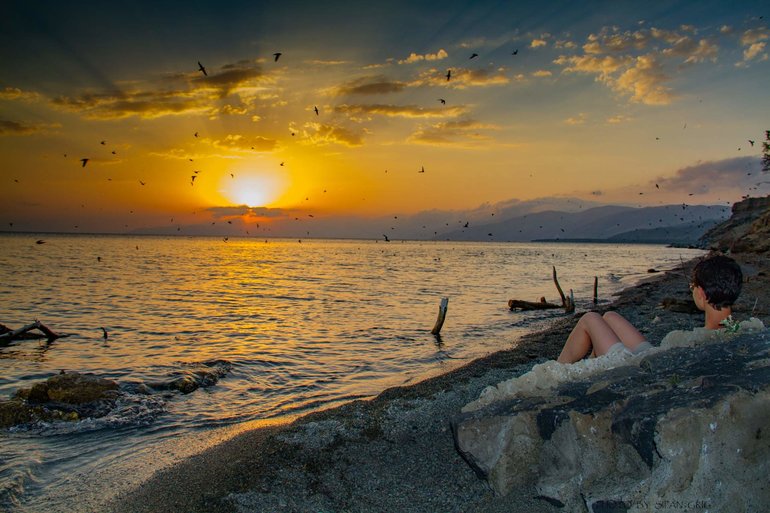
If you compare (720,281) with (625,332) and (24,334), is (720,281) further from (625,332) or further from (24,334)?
(24,334)

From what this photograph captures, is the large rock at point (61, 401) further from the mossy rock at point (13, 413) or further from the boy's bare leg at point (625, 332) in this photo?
the boy's bare leg at point (625, 332)

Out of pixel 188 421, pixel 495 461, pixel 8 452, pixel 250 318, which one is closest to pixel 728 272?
pixel 495 461

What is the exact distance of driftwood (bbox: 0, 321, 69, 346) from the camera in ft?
53.7

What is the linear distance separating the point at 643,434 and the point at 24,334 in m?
21.7

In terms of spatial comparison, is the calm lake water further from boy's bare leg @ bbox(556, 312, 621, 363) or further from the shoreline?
boy's bare leg @ bbox(556, 312, 621, 363)

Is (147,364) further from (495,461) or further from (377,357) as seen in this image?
(495,461)

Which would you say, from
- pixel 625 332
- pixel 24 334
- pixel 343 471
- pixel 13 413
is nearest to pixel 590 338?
pixel 625 332

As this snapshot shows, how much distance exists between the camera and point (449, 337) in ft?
65.7

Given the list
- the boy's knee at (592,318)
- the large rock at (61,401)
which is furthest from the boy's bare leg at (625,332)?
the large rock at (61,401)

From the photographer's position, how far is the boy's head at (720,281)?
203 inches

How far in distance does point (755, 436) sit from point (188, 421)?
10109 millimetres

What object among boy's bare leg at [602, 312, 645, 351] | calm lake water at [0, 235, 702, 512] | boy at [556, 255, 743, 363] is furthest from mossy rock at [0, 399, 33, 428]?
boy's bare leg at [602, 312, 645, 351]

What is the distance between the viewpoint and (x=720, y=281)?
5219mm

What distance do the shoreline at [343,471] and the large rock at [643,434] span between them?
1.75ft
